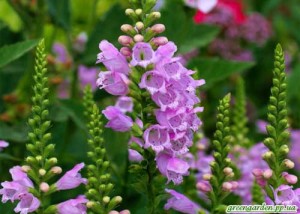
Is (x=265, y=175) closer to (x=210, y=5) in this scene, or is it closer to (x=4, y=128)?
(x=4, y=128)

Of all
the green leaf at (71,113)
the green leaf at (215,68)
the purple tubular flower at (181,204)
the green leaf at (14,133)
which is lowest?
the purple tubular flower at (181,204)

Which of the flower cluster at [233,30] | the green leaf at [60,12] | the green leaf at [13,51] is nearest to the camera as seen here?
the green leaf at [13,51]

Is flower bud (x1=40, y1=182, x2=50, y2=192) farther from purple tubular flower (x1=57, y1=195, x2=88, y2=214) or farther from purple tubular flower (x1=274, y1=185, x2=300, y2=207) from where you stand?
purple tubular flower (x1=274, y1=185, x2=300, y2=207)

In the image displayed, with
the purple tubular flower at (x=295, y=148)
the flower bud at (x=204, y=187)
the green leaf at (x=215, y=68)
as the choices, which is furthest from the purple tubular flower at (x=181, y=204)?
the purple tubular flower at (x=295, y=148)

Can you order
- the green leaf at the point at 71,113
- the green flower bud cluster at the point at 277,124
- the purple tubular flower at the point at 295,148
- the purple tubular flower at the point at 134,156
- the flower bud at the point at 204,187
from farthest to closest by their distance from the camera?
the purple tubular flower at the point at 295,148 → the green leaf at the point at 71,113 → the purple tubular flower at the point at 134,156 → the flower bud at the point at 204,187 → the green flower bud cluster at the point at 277,124

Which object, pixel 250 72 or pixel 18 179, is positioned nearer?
pixel 18 179

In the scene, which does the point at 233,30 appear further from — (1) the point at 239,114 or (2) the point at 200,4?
(1) the point at 239,114

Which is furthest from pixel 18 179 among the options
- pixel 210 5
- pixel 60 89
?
pixel 60 89

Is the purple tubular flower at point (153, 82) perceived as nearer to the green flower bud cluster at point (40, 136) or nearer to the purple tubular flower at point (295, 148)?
the green flower bud cluster at point (40, 136)
